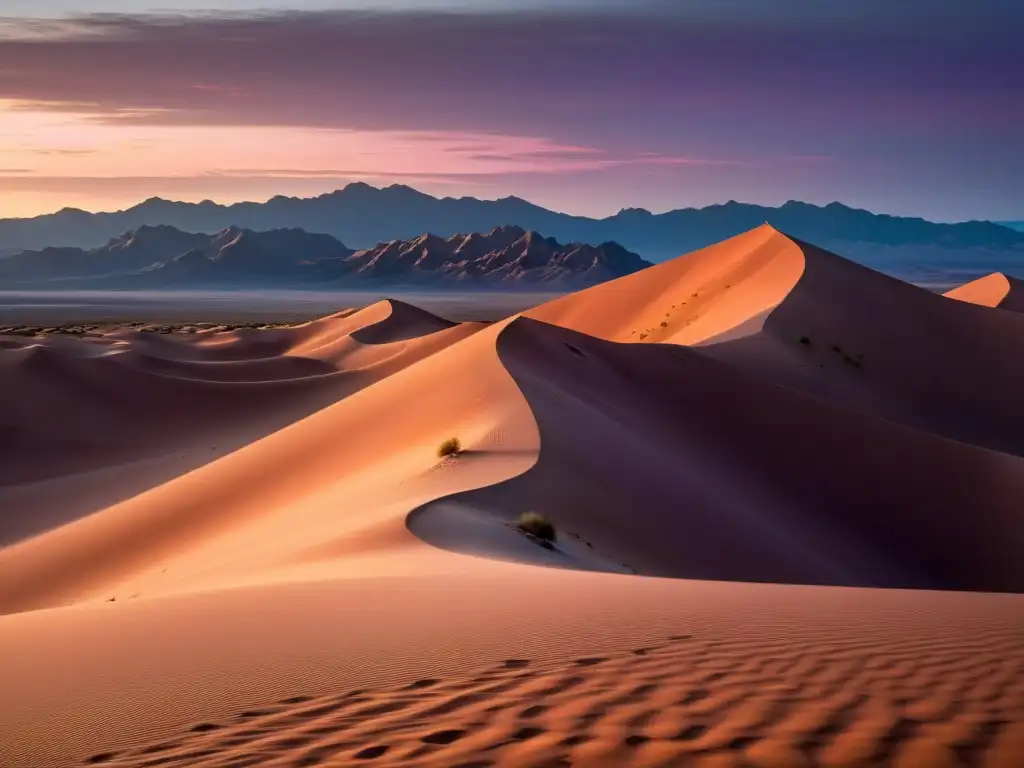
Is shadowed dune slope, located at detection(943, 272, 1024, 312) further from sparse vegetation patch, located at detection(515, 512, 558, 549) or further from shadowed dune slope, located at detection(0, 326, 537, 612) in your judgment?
sparse vegetation patch, located at detection(515, 512, 558, 549)

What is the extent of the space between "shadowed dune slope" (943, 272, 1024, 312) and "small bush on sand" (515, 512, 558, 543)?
4805 cm

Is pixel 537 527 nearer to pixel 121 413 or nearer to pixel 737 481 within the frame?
pixel 737 481

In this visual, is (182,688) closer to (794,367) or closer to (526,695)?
(526,695)

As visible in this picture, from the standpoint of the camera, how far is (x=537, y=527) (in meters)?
10.8

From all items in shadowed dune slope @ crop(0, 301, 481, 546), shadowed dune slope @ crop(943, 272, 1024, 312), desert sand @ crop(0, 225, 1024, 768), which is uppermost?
shadowed dune slope @ crop(943, 272, 1024, 312)

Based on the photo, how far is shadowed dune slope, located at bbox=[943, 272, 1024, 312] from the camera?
178 ft

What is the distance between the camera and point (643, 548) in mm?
12219

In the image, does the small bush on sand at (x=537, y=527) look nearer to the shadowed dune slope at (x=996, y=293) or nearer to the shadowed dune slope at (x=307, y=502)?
the shadowed dune slope at (x=307, y=502)

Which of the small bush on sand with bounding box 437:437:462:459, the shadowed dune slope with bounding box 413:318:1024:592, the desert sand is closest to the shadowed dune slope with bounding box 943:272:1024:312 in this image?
the desert sand

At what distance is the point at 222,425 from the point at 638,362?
16031 millimetres

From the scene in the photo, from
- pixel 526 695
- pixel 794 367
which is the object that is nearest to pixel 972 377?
pixel 794 367

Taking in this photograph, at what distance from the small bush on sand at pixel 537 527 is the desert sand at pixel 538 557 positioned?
6.7 inches

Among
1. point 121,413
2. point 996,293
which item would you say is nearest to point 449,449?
point 121,413

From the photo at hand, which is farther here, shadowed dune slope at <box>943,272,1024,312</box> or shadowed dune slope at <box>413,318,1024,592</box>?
shadowed dune slope at <box>943,272,1024,312</box>
